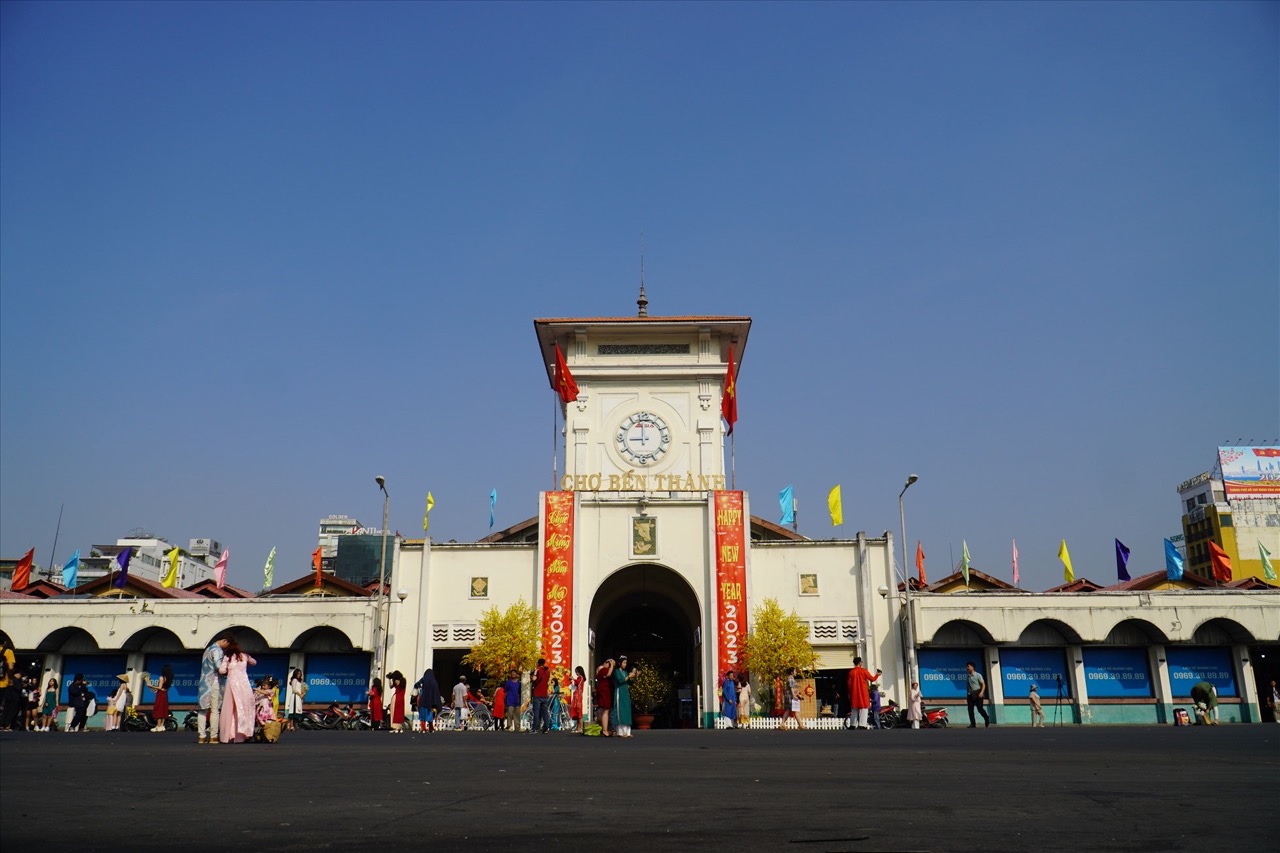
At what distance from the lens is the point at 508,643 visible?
31.8 m

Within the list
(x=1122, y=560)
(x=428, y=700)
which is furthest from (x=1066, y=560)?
(x=428, y=700)

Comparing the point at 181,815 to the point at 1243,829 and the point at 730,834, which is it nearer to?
the point at 730,834

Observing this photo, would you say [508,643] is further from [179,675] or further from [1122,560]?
[1122,560]

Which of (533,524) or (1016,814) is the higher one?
(533,524)

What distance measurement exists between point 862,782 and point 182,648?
31921mm

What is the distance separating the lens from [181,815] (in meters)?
6.25

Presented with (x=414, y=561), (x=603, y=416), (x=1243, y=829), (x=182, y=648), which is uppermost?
(x=603, y=416)

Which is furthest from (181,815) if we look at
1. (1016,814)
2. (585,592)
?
(585,592)

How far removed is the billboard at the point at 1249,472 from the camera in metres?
71.2

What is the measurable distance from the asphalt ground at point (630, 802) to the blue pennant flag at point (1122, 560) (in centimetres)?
3047

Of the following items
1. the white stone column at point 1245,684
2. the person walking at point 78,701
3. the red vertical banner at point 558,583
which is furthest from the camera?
the white stone column at point 1245,684

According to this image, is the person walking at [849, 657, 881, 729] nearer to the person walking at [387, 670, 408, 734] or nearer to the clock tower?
the clock tower

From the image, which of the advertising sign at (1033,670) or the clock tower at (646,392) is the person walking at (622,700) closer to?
the clock tower at (646,392)

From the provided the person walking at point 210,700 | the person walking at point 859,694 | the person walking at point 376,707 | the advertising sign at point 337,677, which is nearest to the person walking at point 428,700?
the person walking at point 376,707
